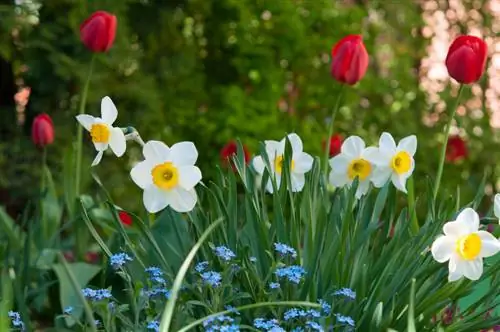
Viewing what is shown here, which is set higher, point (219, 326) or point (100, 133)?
point (100, 133)

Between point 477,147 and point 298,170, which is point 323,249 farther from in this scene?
point 477,147

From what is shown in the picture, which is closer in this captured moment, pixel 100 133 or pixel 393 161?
pixel 100 133

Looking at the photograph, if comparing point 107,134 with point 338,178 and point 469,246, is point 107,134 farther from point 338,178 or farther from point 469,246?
point 469,246

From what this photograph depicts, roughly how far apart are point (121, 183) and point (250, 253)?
1.77 m

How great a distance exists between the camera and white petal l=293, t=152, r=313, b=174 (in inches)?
77.7

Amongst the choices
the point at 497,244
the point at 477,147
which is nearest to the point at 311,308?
the point at 497,244

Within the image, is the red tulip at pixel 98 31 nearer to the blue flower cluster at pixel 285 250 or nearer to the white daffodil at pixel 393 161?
the white daffodil at pixel 393 161

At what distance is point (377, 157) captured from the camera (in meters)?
1.95

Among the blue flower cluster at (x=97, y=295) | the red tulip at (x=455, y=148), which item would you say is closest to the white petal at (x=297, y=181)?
the blue flower cluster at (x=97, y=295)

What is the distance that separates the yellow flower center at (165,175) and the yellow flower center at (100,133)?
13 centimetres

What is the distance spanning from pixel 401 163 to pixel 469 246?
335mm

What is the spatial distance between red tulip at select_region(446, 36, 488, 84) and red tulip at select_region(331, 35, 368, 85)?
0.69ft

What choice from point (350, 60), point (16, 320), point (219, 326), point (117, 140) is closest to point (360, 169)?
point (350, 60)

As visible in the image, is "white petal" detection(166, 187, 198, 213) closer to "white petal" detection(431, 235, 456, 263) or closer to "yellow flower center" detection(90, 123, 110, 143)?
"yellow flower center" detection(90, 123, 110, 143)
